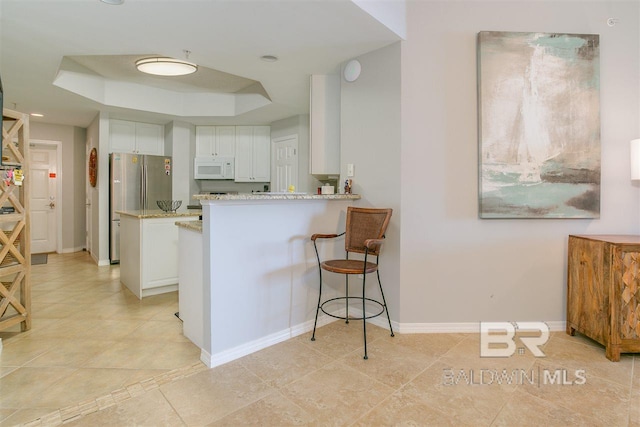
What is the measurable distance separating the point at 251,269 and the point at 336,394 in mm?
973

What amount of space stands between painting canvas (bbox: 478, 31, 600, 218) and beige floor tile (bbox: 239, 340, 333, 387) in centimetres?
178

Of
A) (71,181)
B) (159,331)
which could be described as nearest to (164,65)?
(159,331)

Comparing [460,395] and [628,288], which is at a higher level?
[628,288]

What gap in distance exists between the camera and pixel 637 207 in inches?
105

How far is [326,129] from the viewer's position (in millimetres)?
3354

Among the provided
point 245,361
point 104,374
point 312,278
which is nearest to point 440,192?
point 312,278

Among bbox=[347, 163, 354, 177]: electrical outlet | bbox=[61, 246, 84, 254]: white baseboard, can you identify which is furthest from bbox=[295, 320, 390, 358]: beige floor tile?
bbox=[61, 246, 84, 254]: white baseboard

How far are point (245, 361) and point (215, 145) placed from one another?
178 inches

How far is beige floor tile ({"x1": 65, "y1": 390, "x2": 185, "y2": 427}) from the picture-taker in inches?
63.6

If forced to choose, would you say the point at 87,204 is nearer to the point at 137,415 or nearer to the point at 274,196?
the point at 274,196

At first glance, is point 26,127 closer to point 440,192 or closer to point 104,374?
point 104,374

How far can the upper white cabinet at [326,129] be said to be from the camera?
334 centimetres

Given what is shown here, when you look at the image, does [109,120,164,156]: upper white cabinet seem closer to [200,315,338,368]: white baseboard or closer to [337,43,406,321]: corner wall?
[337,43,406,321]: corner wall

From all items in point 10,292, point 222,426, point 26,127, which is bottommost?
point 222,426
